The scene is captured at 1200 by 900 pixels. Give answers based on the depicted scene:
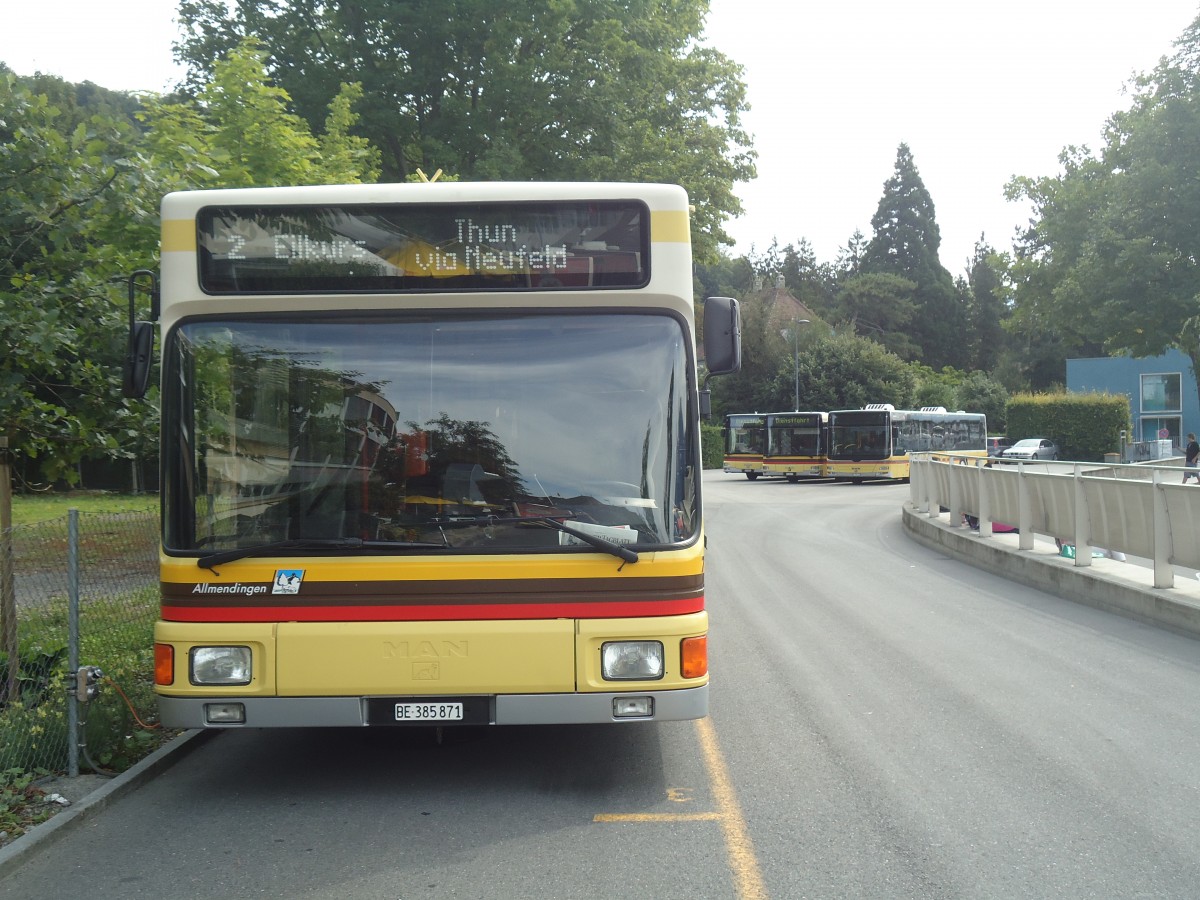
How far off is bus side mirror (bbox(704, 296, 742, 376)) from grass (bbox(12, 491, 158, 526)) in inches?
642

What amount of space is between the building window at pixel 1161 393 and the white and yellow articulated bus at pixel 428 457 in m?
67.6

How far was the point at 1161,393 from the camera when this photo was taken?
217 feet

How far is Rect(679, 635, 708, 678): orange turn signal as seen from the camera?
551cm

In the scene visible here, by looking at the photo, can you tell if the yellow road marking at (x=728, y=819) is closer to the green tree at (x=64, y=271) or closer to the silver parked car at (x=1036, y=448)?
the green tree at (x=64, y=271)

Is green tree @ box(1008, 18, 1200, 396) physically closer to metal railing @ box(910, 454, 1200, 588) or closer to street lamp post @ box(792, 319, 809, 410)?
street lamp post @ box(792, 319, 809, 410)

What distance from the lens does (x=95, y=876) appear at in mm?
4730

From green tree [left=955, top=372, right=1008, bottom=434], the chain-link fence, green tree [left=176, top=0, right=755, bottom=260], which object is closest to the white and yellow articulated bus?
the chain-link fence

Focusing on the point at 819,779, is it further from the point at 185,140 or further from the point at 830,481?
the point at 830,481

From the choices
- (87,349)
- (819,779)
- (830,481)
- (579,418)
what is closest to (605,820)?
(819,779)

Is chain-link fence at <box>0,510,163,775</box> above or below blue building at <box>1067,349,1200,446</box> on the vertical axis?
below

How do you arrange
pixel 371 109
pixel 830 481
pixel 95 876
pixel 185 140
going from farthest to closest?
pixel 830 481, pixel 371 109, pixel 185 140, pixel 95 876

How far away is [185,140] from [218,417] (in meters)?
4.88

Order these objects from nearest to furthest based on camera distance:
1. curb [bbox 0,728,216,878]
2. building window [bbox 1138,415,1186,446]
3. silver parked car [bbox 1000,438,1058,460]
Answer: curb [bbox 0,728,216,878]
silver parked car [bbox 1000,438,1058,460]
building window [bbox 1138,415,1186,446]

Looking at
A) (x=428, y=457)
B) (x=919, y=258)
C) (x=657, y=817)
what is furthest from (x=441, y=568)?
(x=919, y=258)
